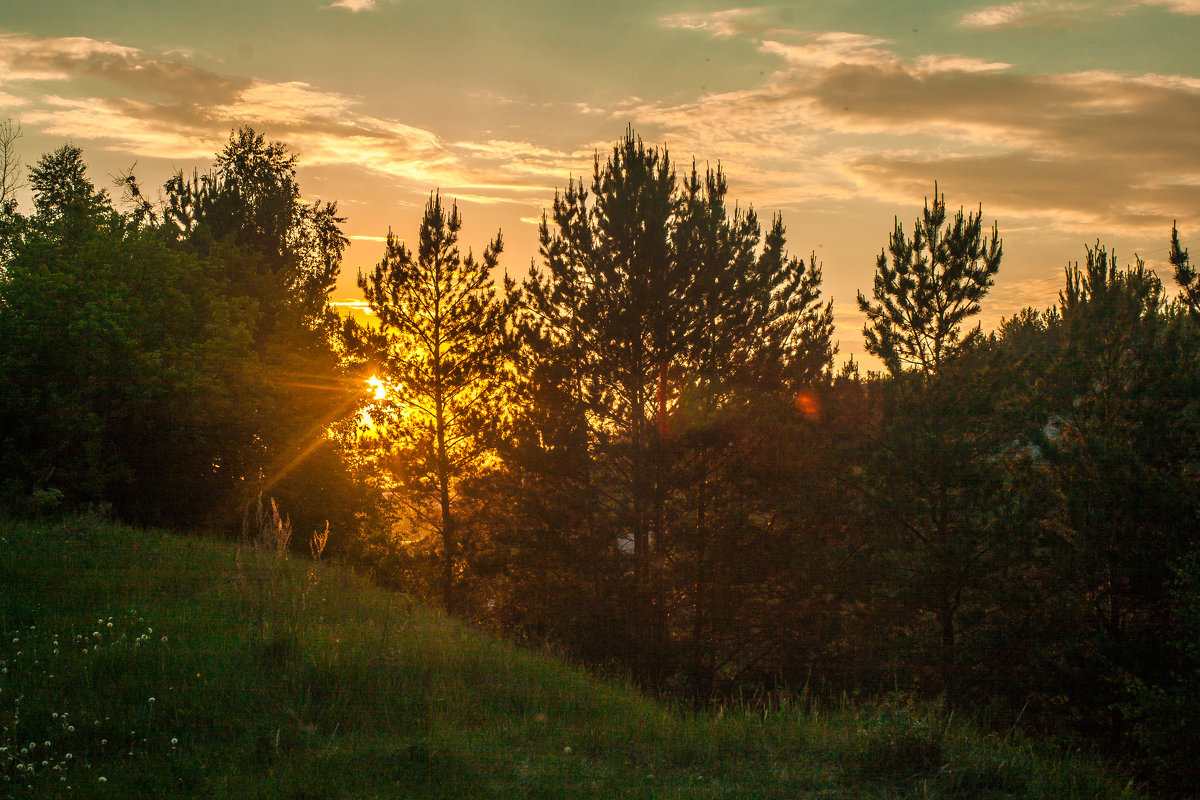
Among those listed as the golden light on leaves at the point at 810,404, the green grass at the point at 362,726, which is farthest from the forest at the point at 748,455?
the green grass at the point at 362,726

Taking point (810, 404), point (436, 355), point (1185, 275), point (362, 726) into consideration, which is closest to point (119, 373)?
point (436, 355)

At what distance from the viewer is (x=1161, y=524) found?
19344 millimetres

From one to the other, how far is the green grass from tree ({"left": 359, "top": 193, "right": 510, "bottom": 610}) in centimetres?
1911

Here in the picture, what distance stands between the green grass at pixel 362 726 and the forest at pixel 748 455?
10.7 meters

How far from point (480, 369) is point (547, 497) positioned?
672 centimetres

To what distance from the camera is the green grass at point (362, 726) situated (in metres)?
5.70

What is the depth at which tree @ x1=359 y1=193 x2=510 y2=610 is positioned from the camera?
28688 millimetres

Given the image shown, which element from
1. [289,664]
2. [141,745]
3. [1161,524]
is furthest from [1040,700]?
[141,745]

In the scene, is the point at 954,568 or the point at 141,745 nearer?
the point at 141,745

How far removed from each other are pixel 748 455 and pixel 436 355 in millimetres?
12439

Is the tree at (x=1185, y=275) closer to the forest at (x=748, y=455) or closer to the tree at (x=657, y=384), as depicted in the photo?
the forest at (x=748, y=455)

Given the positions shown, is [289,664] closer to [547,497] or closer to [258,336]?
[547,497]

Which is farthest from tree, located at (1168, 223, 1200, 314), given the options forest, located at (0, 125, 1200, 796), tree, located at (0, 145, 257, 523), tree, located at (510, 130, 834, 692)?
tree, located at (0, 145, 257, 523)

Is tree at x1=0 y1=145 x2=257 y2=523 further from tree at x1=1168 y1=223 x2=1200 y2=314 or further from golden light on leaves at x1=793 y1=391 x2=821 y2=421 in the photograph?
tree at x1=1168 y1=223 x2=1200 y2=314
